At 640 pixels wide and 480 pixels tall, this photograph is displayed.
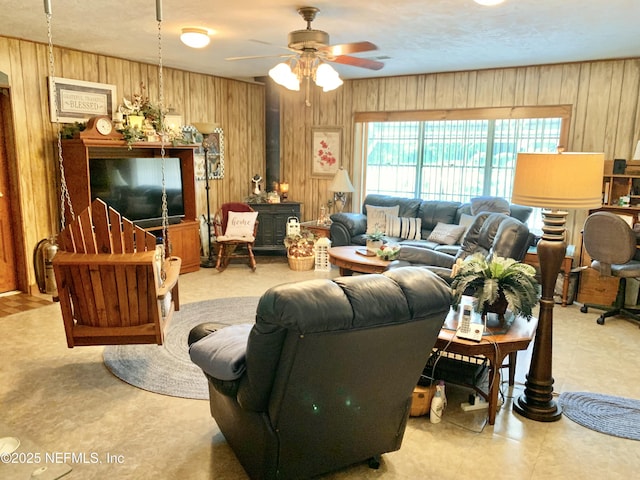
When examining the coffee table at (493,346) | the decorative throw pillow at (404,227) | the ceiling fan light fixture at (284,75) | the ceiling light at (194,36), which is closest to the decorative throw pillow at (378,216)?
the decorative throw pillow at (404,227)

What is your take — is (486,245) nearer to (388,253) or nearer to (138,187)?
(388,253)

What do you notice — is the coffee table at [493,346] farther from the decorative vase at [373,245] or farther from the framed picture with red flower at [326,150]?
the framed picture with red flower at [326,150]

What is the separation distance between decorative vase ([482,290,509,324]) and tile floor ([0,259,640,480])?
0.58m

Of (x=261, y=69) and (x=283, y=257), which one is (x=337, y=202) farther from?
(x=261, y=69)

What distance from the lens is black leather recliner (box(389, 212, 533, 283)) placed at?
3969mm

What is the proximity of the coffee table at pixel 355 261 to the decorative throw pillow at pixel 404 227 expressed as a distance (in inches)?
36.4

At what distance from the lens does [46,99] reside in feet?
16.7

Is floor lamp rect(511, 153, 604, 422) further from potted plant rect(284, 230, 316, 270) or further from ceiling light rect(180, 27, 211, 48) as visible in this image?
potted plant rect(284, 230, 316, 270)

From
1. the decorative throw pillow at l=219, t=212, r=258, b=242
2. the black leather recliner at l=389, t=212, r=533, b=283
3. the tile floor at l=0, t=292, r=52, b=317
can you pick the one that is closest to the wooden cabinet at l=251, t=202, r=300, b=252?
the decorative throw pillow at l=219, t=212, r=258, b=242

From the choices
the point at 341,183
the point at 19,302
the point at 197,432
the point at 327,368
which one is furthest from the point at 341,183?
the point at 327,368

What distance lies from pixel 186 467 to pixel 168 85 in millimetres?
5164

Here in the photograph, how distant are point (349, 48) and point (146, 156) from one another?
3.47m

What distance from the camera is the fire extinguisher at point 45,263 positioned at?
510 centimetres

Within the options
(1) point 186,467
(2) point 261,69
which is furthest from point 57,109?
(1) point 186,467
